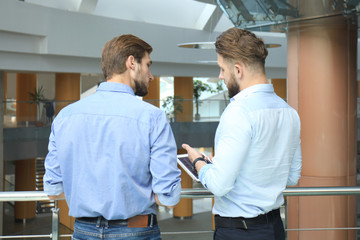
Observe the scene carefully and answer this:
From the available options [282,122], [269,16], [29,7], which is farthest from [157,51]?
[282,122]

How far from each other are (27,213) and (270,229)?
1753 centimetres

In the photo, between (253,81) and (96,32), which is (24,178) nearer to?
(96,32)

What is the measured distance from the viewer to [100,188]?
5.67 feet

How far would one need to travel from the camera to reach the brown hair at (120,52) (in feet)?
5.86

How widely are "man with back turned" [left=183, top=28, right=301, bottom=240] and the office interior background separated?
2.93 meters

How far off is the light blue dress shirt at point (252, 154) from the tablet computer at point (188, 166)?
5.0 inches

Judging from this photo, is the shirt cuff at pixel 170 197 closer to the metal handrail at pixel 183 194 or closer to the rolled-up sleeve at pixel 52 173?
the rolled-up sleeve at pixel 52 173

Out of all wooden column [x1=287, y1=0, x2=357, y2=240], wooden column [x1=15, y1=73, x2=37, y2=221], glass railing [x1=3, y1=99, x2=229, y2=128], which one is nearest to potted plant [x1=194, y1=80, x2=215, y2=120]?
glass railing [x1=3, y1=99, x2=229, y2=128]

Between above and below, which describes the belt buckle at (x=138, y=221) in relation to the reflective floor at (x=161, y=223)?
above

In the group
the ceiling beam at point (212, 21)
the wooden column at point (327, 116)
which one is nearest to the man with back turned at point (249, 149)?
the wooden column at point (327, 116)

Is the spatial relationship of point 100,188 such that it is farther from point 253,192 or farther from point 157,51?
point 157,51

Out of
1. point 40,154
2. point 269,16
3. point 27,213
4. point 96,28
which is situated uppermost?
point 96,28

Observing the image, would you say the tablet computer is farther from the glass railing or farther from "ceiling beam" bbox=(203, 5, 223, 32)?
"ceiling beam" bbox=(203, 5, 223, 32)

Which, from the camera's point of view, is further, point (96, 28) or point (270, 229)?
point (96, 28)
